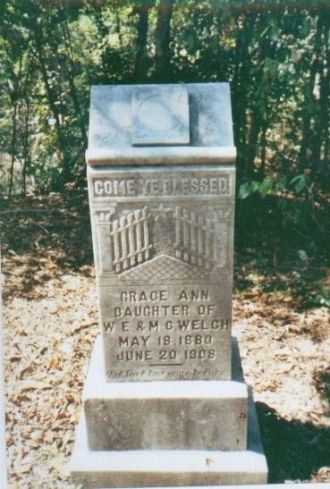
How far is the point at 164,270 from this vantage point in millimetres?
2809

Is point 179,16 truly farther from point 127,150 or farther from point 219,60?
point 127,150

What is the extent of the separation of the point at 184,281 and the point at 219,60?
3.54 meters

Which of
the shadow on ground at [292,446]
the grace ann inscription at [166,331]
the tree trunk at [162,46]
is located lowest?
the shadow on ground at [292,446]

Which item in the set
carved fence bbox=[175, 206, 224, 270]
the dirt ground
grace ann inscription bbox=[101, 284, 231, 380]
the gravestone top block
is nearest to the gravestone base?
grace ann inscription bbox=[101, 284, 231, 380]

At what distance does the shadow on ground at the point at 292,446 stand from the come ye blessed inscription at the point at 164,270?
0.75 meters

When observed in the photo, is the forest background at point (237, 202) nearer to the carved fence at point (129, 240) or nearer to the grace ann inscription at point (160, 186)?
the carved fence at point (129, 240)

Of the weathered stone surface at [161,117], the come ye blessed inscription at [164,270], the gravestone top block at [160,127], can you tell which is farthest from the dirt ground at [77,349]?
the weathered stone surface at [161,117]

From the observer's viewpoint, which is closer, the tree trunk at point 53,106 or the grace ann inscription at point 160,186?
the grace ann inscription at point 160,186

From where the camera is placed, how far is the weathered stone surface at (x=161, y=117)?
2.53m

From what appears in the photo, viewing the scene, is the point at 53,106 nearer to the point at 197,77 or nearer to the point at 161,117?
the point at 197,77

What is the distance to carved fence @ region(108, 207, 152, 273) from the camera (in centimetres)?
268

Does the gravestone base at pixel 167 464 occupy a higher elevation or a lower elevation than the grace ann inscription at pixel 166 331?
lower

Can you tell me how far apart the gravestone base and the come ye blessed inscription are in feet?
0.48

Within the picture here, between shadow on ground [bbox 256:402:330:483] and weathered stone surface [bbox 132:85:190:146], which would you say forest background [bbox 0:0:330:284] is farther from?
weathered stone surface [bbox 132:85:190:146]
